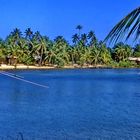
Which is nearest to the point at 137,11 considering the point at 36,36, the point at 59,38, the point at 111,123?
the point at 111,123

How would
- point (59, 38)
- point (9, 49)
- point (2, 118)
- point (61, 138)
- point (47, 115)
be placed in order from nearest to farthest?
point (61, 138)
point (2, 118)
point (47, 115)
point (9, 49)
point (59, 38)

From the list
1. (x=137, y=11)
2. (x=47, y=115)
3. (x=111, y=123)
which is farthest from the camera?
(x=47, y=115)

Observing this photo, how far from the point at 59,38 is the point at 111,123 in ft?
528

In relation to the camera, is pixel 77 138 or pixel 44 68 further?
pixel 44 68

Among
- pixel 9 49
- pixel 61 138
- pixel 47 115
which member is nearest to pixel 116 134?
pixel 61 138

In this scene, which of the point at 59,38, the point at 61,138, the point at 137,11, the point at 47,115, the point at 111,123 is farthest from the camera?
the point at 59,38

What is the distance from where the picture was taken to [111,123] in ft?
121

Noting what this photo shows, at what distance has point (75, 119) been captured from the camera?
40062 millimetres

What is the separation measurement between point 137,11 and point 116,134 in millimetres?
28301

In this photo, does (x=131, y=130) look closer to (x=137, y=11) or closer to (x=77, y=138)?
(x=77, y=138)

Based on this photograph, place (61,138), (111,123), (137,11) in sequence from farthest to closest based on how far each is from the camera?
(111,123) → (61,138) → (137,11)

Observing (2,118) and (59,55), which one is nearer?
(2,118)

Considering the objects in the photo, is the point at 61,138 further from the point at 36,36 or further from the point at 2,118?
the point at 36,36

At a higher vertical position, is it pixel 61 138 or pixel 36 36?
pixel 36 36
